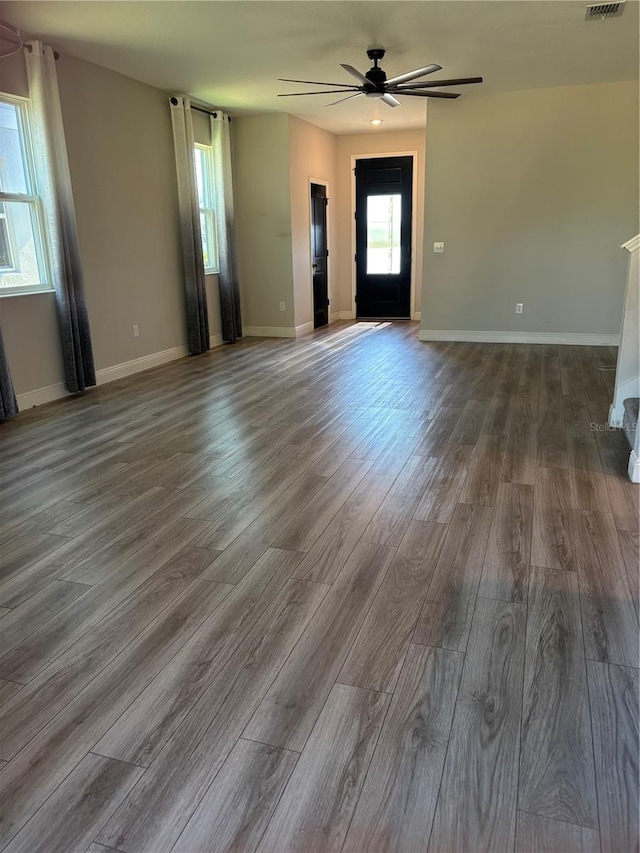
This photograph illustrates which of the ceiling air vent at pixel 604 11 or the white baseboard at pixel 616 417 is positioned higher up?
the ceiling air vent at pixel 604 11

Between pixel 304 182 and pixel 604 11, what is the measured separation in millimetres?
4627

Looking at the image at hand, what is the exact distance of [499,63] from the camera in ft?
18.0

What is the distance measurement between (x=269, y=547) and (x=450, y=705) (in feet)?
3.62

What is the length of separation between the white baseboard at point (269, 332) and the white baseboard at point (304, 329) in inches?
4.0

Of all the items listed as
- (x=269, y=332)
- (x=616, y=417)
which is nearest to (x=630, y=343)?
(x=616, y=417)

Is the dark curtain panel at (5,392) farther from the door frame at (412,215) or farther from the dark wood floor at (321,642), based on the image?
the door frame at (412,215)

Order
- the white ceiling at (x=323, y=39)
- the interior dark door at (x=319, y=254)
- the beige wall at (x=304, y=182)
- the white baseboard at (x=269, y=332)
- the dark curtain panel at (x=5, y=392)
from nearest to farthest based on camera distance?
the white ceiling at (x=323, y=39), the dark curtain panel at (x=5, y=392), the beige wall at (x=304, y=182), the white baseboard at (x=269, y=332), the interior dark door at (x=319, y=254)

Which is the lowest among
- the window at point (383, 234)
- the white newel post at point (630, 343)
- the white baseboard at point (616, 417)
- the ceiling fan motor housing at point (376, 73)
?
the white baseboard at point (616, 417)

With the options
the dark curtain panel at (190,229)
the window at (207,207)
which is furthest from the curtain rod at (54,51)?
the window at (207,207)

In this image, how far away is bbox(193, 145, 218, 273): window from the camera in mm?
7334

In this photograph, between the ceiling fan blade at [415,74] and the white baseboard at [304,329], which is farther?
the white baseboard at [304,329]

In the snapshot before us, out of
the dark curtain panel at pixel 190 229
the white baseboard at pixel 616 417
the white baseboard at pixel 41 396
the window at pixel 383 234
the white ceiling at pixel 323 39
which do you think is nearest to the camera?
the white baseboard at pixel 616 417

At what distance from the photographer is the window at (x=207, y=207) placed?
733cm

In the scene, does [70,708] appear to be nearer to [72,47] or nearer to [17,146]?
[17,146]
